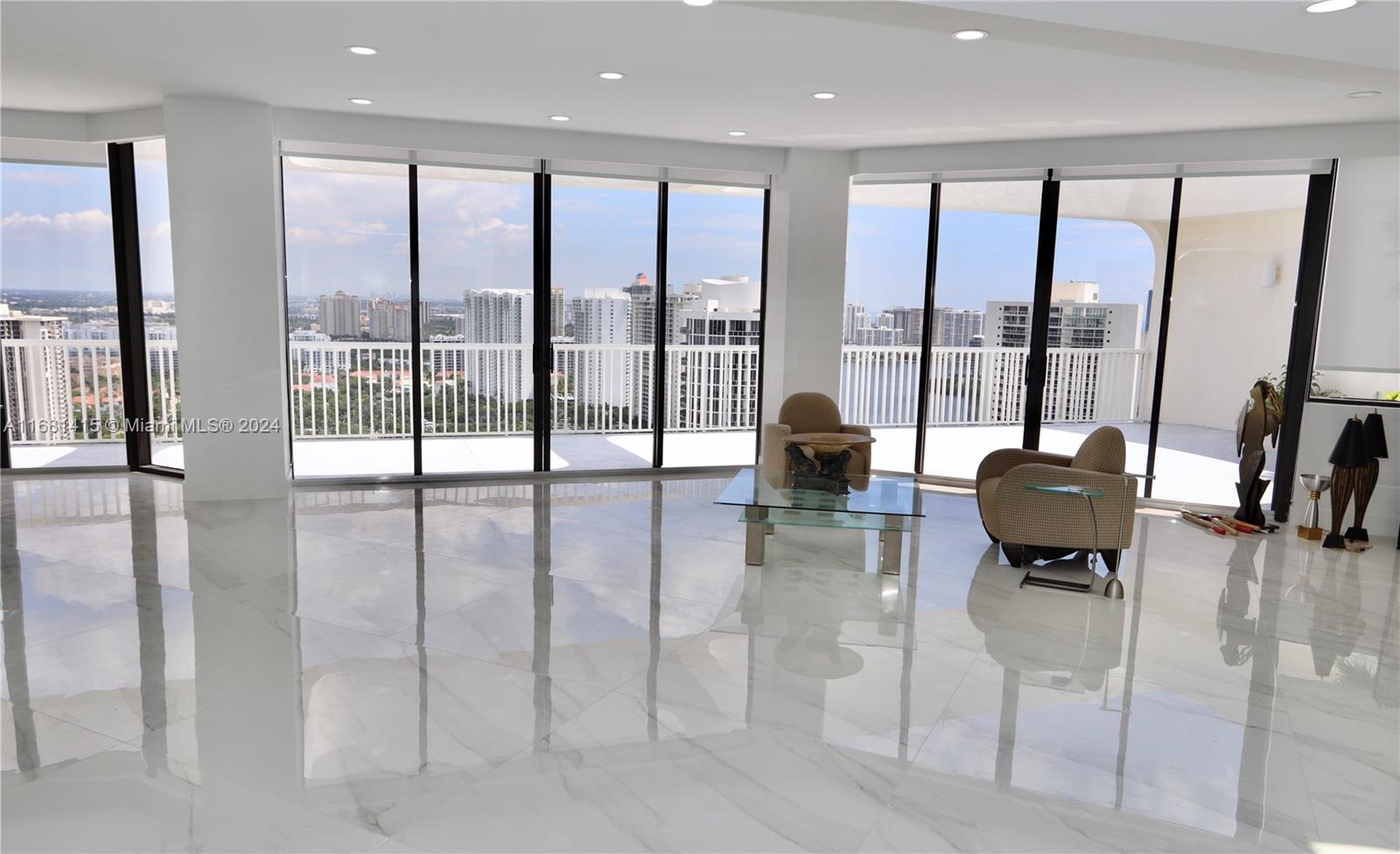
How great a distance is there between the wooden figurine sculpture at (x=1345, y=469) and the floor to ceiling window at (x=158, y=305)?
26.3ft

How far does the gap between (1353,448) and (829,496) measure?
3.55 metres

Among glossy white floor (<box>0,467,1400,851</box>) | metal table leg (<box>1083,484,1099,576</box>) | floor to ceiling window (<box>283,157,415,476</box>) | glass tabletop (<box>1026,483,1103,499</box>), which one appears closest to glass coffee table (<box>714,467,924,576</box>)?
glossy white floor (<box>0,467,1400,851</box>)

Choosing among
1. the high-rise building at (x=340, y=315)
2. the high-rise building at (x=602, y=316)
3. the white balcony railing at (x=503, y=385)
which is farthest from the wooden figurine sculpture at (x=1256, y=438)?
the high-rise building at (x=340, y=315)

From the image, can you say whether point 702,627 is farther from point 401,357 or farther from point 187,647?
point 401,357

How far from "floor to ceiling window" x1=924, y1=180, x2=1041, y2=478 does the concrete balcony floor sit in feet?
0.09

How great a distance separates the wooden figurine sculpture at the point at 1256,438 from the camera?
5977 mm

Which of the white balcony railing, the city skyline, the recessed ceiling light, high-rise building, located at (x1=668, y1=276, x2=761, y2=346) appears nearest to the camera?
the recessed ceiling light

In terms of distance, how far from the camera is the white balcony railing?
6992mm

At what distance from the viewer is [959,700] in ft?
10.9

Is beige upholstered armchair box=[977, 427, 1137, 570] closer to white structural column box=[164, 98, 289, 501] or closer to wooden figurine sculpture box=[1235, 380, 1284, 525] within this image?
wooden figurine sculpture box=[1235, 380, 1284, 525]

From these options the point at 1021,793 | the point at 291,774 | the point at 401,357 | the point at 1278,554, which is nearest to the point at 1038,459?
the point at 1278,554

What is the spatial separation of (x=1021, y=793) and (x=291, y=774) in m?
2.27

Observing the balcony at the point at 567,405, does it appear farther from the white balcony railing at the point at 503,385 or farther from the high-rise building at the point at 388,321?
the high-rise building at the point at 388,321

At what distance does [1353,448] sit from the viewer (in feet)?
18.2
